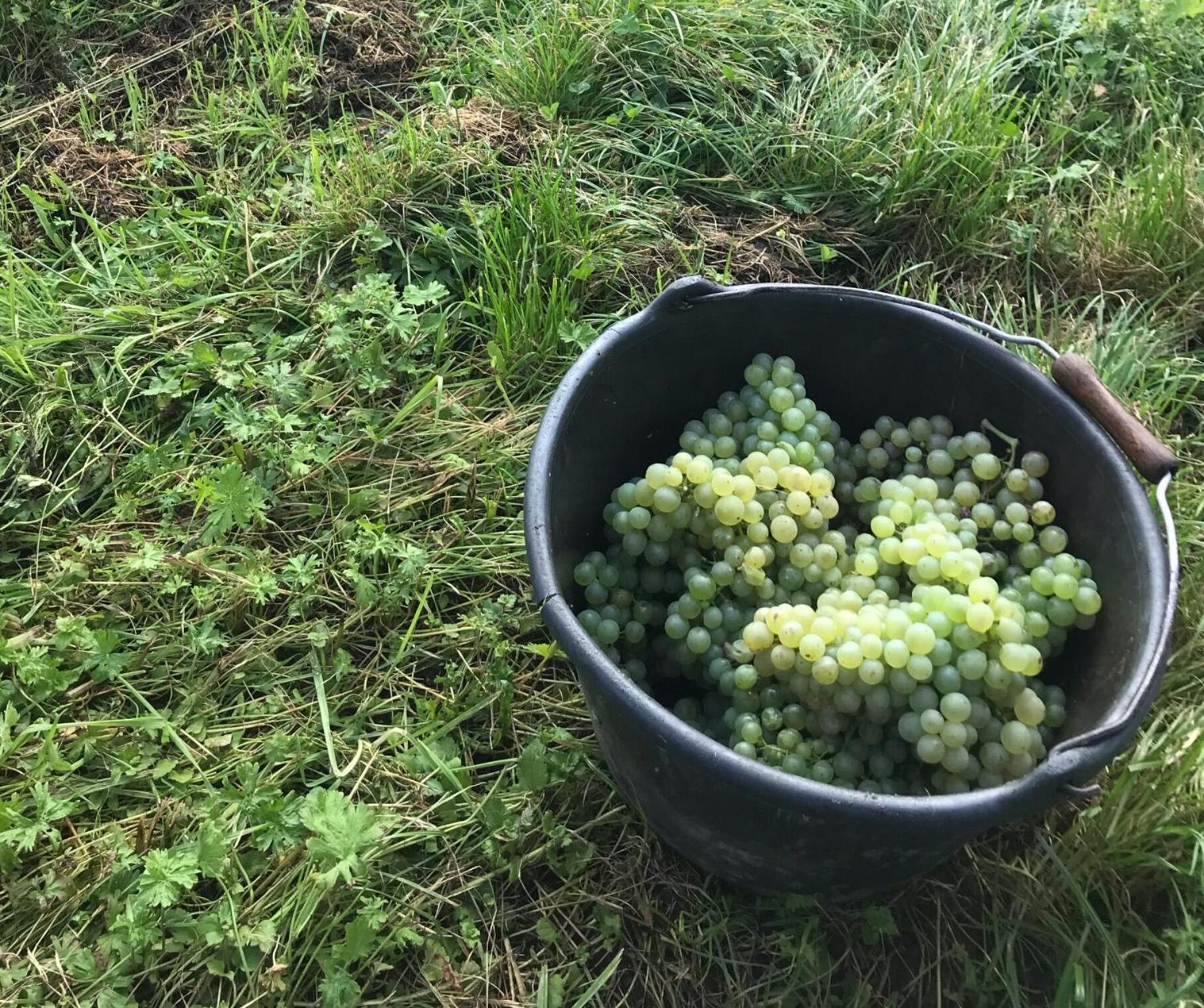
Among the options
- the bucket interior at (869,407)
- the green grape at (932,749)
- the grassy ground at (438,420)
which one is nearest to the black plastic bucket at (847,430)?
the bucket interior at (869,407)

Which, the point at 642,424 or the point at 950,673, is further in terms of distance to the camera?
the point at 642,424

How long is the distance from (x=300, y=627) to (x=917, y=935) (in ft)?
3.94

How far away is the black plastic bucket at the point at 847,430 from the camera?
1.08 meters

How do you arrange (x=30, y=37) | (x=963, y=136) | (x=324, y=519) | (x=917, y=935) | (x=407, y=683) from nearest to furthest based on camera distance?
(x=917, y=935) < (x=407, y=683) < (x=324, y=519) < (x=963, y=136) < (x=30, y=37)

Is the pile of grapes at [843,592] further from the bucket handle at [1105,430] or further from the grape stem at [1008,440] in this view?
the bucket handle at [1105,430]

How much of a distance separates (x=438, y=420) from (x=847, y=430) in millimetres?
872

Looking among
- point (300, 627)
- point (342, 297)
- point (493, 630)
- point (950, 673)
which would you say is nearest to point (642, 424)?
point (493, 630)

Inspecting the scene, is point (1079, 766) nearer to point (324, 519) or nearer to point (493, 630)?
point (493, 630)

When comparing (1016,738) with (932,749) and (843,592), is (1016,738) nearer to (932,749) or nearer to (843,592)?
(932,749)

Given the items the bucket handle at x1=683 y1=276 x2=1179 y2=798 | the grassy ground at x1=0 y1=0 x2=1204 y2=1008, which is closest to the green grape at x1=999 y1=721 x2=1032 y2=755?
the bucket handle at x1=683 y1=276 x2=1179 y2=798

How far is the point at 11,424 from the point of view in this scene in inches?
80.1

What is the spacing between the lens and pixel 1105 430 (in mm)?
1356

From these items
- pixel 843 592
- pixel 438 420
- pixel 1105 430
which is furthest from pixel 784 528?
pixel 438 420

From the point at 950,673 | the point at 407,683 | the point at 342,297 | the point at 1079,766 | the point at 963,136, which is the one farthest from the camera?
the point at 963,136
